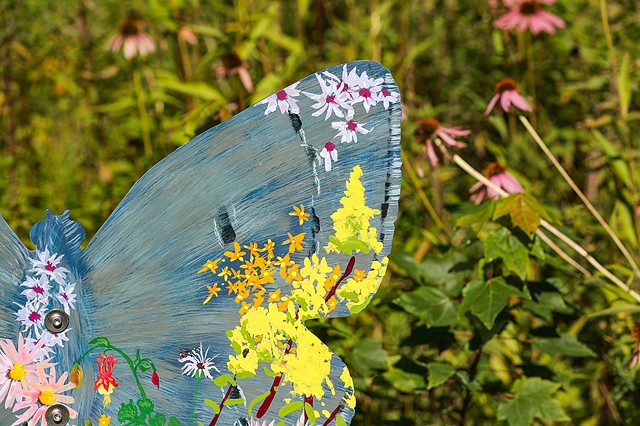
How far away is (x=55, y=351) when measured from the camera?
0.94m

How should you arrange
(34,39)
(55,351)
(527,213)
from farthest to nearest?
(34,39)
(527,213)
(55,351)

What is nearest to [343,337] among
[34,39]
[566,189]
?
[566,189]

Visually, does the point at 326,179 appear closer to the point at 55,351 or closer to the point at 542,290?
the point at 55,351

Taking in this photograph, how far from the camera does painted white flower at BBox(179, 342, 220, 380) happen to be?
0.96 m

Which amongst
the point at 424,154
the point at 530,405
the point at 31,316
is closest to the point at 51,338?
the point at 31,316

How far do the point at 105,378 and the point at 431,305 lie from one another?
0.56 metres

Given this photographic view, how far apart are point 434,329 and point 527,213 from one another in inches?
11.2

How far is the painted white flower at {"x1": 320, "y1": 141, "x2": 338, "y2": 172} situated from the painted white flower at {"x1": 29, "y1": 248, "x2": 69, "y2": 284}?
12.0 inches

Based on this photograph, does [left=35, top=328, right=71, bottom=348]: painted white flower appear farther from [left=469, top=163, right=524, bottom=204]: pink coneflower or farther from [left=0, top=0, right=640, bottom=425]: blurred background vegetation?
[left=469, top=163, right=524, bottom=204]: pink coneflower

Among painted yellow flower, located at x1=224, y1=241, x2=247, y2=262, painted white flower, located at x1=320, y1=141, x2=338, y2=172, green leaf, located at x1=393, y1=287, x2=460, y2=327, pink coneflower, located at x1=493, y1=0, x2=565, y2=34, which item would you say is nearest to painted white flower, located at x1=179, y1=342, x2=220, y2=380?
painted yellow flower, located at x1=224, y1=241, x2=247, y2=262

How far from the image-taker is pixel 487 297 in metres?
1.26

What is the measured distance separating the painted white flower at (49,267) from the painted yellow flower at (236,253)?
18cm

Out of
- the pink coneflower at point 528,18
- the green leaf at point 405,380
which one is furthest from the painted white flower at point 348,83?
the pink coneflower at point 528,18

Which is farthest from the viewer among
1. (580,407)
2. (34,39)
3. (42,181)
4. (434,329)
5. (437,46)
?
(437,46)
